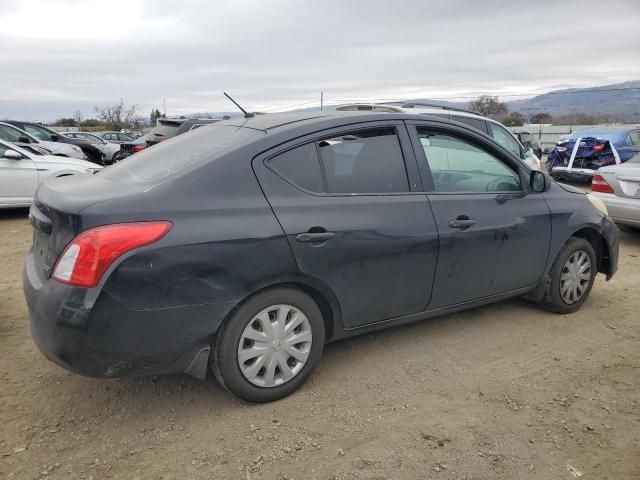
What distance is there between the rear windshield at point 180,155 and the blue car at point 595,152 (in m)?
Result: 11.3

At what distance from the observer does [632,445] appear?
273cm

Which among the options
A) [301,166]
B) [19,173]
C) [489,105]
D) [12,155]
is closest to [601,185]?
[301,166]

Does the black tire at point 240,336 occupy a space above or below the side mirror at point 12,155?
below

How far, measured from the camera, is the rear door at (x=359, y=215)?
2977 millimetres

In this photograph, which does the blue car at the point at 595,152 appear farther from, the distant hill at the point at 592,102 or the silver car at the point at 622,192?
the distant hill at the point at 592,102

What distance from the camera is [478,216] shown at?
3.67 metres

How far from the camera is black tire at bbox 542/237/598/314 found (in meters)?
4.27

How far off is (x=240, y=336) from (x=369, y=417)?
837mm

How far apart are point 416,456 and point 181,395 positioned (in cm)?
140

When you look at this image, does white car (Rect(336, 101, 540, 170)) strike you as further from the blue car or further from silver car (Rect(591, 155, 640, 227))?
the blue car

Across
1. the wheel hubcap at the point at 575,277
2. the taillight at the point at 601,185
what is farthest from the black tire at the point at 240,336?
the taillight at the point at 601,185

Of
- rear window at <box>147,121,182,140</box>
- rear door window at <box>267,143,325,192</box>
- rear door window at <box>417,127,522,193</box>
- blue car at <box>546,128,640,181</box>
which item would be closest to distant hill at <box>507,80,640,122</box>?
blue car at <box>546,128,640,181</box>

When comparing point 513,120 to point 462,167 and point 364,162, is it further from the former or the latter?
point 364,162

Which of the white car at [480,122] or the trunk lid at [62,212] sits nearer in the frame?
the trunk lid at [62,212]
